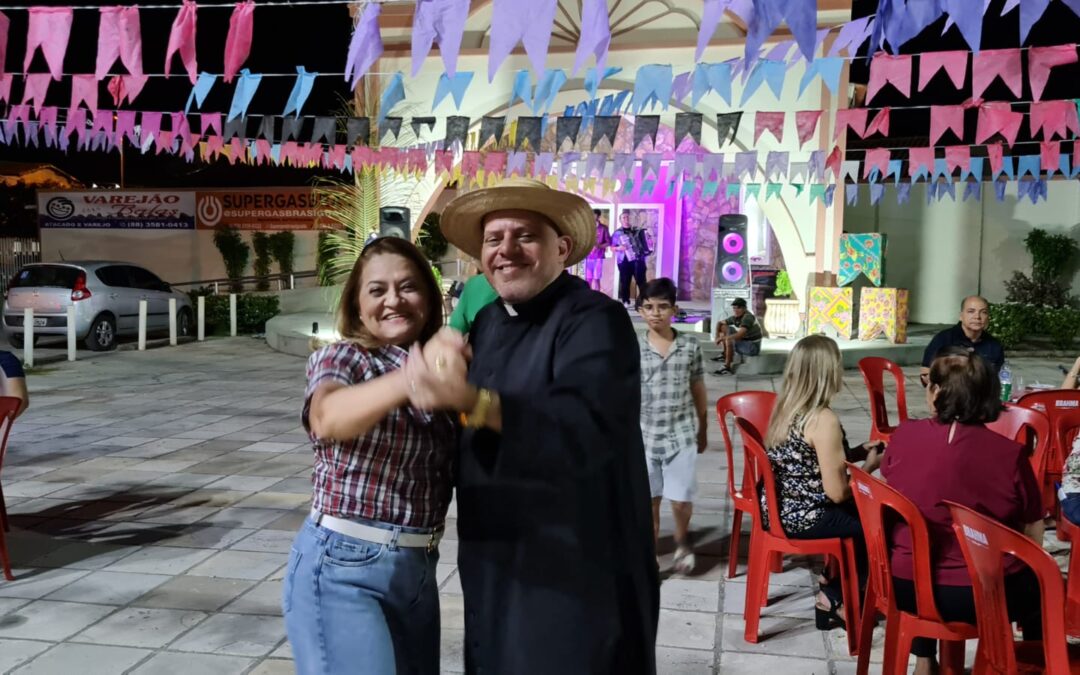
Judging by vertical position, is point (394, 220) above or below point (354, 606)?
above

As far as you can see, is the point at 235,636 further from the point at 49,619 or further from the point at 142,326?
the point at 142,326

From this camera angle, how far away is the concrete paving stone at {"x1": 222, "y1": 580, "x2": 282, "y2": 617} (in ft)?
12.9

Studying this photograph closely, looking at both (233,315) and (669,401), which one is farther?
(233,315)

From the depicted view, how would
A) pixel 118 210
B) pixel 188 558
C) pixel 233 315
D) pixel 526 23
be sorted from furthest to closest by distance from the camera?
1. pixel 118 210
2. pixel 233 315
3. pixel 188 558
4. pixel 526 23

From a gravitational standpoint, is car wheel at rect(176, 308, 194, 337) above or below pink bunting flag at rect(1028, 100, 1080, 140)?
below

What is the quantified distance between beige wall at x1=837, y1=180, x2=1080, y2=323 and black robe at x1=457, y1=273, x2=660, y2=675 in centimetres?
1785

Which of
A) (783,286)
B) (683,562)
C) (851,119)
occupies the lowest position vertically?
(683,562)

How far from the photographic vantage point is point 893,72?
7191 millimetres

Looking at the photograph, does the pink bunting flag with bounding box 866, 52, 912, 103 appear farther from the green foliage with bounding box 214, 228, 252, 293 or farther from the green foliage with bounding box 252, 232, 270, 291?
the green foliage with bounding box 214, 228, 252, 293

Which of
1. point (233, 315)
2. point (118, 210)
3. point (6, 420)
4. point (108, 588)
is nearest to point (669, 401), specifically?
point (108, 588)

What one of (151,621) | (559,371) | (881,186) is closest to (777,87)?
(881,186)

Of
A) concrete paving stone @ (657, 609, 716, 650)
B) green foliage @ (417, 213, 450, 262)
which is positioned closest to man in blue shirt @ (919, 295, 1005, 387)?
concrete paving stone @ (657, 609, 716, 650)

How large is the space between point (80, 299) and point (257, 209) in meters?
8.53

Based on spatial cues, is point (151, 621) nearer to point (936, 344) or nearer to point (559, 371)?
point (559, 371)
